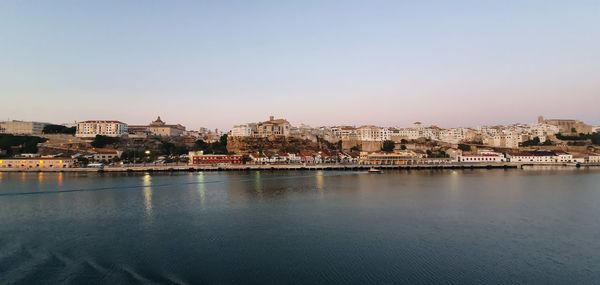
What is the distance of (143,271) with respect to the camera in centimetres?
716

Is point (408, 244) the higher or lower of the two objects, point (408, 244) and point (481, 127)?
the lower

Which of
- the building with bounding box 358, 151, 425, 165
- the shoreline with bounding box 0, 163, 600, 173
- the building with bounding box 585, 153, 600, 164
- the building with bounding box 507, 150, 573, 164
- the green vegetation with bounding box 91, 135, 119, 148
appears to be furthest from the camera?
the green vegetation with bounding box 91, 135, 119, 148

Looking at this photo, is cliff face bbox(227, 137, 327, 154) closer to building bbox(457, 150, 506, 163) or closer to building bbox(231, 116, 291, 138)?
building bbox(231, 116, 291, 138)

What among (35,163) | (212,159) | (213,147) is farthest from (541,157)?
Answer: (35,163)

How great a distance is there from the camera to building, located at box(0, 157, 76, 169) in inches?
1344

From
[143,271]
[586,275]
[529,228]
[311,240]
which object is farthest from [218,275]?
[529,228]

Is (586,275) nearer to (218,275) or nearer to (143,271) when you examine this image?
(218,275)

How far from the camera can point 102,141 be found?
43.7m

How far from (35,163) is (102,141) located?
9.56 metres

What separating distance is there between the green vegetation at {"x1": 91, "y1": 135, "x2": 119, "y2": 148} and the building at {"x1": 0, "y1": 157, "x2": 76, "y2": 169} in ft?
26.9

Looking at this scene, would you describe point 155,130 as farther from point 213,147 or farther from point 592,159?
point 592,159

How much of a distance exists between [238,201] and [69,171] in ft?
78.8

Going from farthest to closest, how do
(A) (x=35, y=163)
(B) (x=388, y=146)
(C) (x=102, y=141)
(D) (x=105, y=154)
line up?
(B) (x=388, y=146), (C) (x=102, y=141), (D) (x=105, y=154), (A) (x=35, y=163)

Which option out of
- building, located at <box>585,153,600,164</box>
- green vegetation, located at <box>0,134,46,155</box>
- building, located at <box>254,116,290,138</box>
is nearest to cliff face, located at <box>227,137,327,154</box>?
building, located at <box>254,116,290,138</box>
